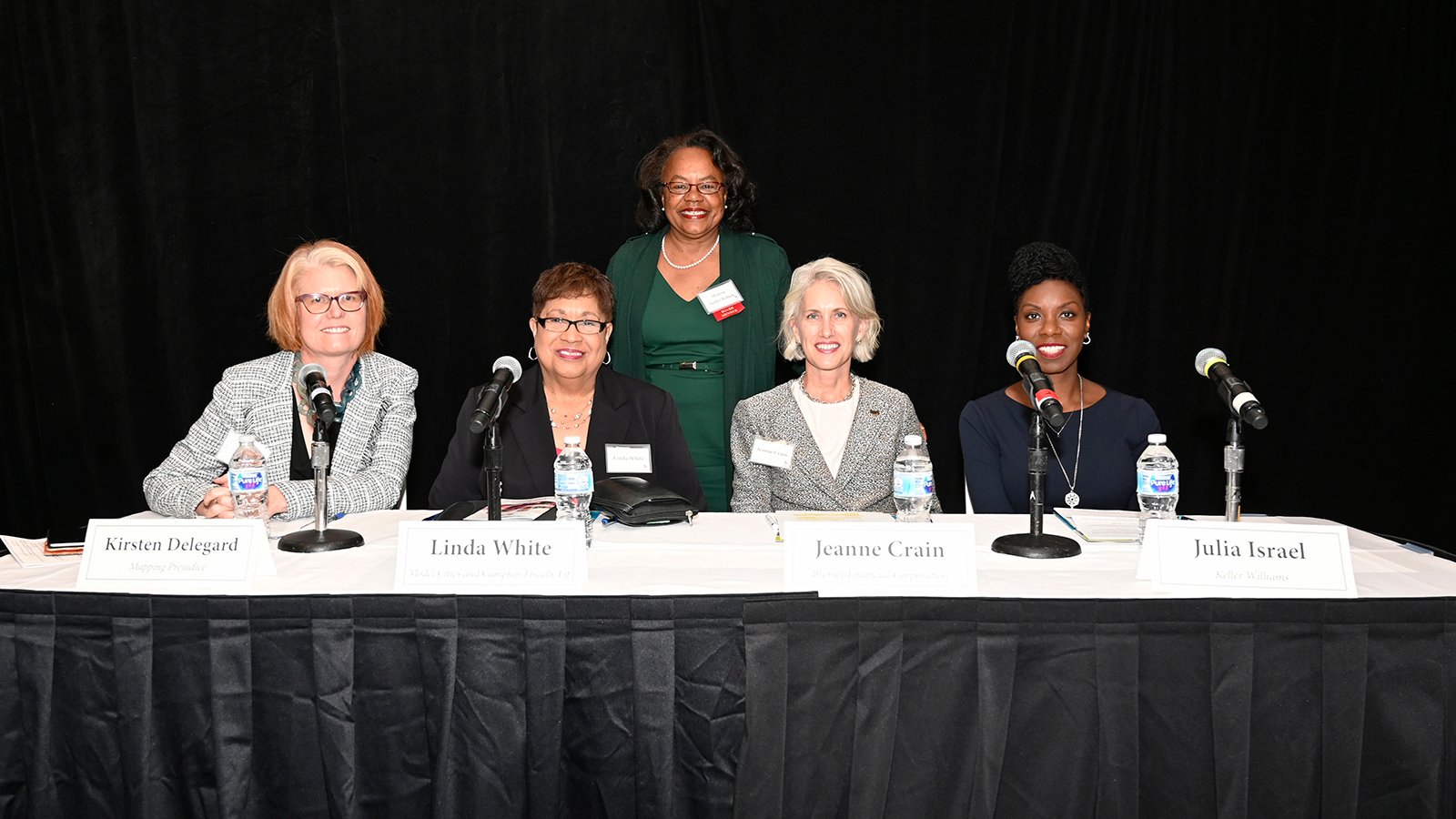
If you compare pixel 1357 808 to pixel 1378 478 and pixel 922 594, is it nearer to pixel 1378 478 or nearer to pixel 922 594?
pixel 922 594

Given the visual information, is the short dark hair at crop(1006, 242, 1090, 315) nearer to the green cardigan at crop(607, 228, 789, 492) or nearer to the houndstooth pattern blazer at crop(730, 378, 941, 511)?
the houndstooth pattern blazer at crop(730, 378, 941, 511)

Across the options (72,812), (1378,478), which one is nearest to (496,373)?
(72,812)

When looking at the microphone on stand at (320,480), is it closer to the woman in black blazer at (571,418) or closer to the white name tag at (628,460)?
the woman in black blazer at (571,418)

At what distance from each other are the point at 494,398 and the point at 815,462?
1.19m

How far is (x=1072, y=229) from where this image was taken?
4.24m

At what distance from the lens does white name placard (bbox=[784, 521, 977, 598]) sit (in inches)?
71.0

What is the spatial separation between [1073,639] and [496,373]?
Result: 1.29 meters

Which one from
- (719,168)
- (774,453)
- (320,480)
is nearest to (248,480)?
(320,480)

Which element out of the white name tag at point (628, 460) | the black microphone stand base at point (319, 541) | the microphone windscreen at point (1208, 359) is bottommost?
the black microphone stand base at point (319, 541)

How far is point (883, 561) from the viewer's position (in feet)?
5.97

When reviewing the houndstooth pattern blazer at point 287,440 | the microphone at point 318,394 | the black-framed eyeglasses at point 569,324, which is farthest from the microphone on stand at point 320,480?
the black-framed eyeglasses at point 569,324

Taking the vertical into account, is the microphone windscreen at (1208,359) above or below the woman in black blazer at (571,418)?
above

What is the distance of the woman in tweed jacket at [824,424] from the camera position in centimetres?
297

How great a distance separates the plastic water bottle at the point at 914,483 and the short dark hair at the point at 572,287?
1.03 m
